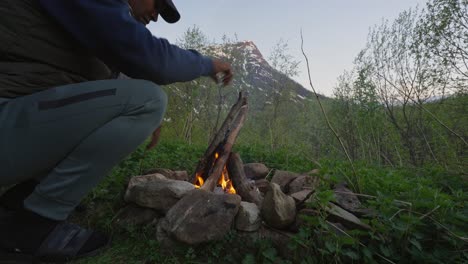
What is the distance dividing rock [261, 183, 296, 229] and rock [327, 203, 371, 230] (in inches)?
9.2

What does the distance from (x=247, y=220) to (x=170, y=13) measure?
1506 mm

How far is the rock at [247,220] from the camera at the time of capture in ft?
5.95

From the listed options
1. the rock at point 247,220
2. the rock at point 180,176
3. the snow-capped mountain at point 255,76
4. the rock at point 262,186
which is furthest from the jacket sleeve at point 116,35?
the snow-capped mountain at point 255,76

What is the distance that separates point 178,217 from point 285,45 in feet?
43.7

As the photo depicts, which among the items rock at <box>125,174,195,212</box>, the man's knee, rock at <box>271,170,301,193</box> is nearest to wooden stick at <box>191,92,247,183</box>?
rock at <box>125,174,195,212</box>

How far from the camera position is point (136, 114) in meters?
1.53

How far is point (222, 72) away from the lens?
6.36ft

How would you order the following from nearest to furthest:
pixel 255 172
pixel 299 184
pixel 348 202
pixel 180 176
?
pixel 348 202
pixel 299 184
pixel 180 176
pixel 255 172

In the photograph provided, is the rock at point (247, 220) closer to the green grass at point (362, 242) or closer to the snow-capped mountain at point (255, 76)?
the green grass at point (362, 242)

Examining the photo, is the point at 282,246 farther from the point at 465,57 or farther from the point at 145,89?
the point at 465,57

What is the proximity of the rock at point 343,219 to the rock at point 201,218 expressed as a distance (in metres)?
0.58

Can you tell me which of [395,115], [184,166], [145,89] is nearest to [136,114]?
[145,89]

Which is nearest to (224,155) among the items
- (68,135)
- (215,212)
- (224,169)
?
(224,169)

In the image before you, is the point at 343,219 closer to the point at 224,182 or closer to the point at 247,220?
the point at 247,220
